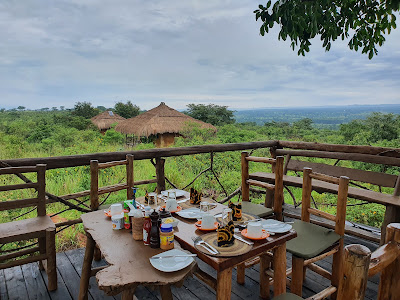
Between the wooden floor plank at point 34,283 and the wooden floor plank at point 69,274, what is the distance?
5.8 inches

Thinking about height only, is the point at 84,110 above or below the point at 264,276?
above

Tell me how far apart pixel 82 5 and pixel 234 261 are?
26.9 feet

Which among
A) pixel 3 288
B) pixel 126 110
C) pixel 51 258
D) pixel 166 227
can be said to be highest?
pixel 126 110

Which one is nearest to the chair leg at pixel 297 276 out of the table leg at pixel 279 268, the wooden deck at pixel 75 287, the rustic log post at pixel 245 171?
the table leg at pixel 279 268

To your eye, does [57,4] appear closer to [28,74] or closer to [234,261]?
[28,74]

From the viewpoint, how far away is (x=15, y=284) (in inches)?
83.4

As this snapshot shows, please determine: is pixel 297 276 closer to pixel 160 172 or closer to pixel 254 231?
pixel 254 231

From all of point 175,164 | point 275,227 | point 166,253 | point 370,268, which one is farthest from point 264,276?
point 175,164

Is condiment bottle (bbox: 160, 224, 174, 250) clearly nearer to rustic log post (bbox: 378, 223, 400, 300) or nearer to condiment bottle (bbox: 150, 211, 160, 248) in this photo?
condiment bottle (bbox: 150, 211, 160, 248)

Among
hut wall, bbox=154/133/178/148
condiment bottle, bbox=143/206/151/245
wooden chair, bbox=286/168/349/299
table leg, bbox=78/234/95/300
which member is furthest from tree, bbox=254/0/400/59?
hut wall, bbox=154/133/178/148

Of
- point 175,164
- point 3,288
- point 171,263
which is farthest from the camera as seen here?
point 175,164

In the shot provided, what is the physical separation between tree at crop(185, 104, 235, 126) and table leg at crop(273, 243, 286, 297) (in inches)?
706

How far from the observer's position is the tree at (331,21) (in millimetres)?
2150

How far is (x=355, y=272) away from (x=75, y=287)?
2.10 m
